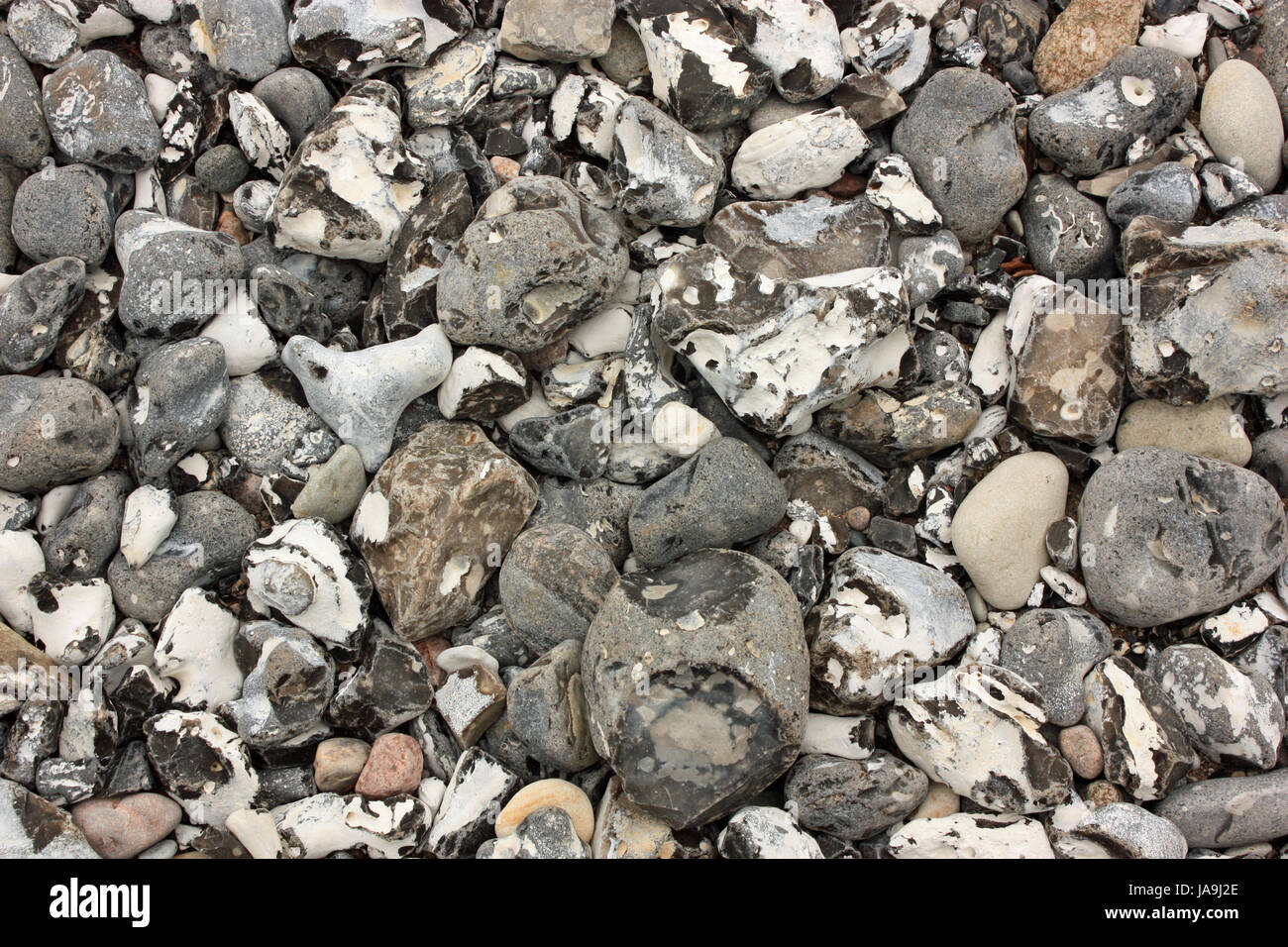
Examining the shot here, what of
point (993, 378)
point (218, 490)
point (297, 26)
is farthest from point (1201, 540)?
point (297, 26)

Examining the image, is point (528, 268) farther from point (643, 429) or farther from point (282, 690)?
point (282, 690)

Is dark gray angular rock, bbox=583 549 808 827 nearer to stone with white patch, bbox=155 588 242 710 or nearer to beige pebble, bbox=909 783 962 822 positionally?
beige pebble, bbox=909 783 962 822

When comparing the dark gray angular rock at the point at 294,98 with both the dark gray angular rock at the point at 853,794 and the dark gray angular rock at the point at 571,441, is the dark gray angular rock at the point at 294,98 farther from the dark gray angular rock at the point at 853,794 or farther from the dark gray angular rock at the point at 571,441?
the dark gray angular rock at the point at 853,794

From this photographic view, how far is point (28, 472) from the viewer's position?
2.37m

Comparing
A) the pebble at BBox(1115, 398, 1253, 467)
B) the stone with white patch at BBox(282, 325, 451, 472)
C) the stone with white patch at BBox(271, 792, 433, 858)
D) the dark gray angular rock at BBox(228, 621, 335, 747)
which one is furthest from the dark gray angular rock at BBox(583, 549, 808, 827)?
the pebble at BBox(1115, 398, 1253, 467)

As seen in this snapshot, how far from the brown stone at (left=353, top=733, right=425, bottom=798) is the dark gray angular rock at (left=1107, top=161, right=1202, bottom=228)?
245cm

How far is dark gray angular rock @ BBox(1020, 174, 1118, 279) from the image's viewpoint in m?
2.60

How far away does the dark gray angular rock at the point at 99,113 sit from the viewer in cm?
256

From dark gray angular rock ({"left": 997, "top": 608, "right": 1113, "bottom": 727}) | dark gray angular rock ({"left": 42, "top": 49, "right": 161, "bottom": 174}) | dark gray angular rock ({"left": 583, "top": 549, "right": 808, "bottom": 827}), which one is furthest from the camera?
dark gray angular rock ({"left": 42, "top": 49, "right": 161, "bottom": 174})

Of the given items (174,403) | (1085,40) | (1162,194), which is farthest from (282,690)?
(1085,40)

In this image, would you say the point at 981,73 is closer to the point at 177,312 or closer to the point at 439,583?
the point at 439,583

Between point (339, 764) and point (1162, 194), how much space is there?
269 centimetres

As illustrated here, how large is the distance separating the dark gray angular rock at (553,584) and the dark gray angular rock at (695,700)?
0.19 m

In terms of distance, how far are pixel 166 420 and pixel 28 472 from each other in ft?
1.18
